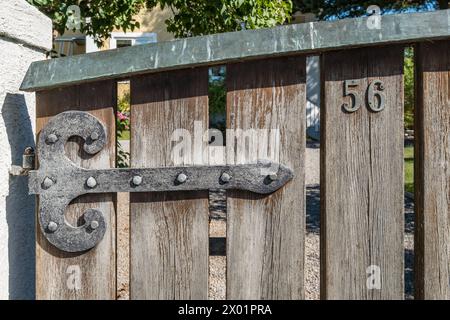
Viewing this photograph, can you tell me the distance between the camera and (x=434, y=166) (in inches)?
40.3

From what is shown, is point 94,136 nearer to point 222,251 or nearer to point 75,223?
point 75,223

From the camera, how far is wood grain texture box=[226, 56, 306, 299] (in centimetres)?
105

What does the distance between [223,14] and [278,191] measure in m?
2.57

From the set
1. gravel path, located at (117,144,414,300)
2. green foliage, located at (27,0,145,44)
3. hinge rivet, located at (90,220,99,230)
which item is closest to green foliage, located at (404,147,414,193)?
gravel path, located at (117,144,414,300)

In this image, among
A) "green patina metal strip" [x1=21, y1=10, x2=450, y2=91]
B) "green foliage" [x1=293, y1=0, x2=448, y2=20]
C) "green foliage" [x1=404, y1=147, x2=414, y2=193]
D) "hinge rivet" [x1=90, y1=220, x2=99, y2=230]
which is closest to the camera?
"green patina metal strip" [x1=21, y1=10, x2=450, y2=91]

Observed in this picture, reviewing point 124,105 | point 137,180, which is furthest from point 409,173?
point 137,180

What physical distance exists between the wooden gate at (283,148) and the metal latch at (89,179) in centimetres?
3

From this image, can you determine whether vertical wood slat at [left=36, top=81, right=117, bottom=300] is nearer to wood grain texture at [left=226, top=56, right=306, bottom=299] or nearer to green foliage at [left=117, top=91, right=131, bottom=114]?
wood grain texture at [left=226, top=56, right=306, bottom=299]

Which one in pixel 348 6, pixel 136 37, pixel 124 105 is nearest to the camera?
pixel 124 105

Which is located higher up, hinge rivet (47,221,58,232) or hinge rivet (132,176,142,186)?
hinge rivet (132,176,142,186)

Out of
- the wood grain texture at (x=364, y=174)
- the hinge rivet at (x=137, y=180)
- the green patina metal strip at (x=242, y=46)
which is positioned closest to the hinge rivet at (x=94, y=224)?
the hinge rivet at (x=137, y=180)

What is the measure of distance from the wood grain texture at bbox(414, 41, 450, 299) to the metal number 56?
107 millimetres

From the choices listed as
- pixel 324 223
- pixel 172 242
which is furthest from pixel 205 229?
pixel 324 223
